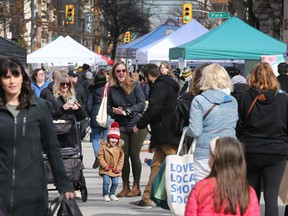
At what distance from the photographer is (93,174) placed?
1554cm

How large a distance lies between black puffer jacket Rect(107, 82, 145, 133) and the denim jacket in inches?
159

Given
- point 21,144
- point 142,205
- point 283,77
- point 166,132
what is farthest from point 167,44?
point 21,144

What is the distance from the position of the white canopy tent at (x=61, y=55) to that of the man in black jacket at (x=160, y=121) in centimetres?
2187

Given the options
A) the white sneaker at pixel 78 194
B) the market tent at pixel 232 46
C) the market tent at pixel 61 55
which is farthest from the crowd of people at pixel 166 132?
the market tent at pixel 61 55

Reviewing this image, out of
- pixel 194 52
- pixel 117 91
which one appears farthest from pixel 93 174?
pixel 194 52

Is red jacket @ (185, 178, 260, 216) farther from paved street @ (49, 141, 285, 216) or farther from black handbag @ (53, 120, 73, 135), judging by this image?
black handbag @ (53, 120, 73, 135)

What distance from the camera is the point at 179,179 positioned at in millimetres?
8078

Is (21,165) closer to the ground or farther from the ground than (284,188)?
farther from the ground

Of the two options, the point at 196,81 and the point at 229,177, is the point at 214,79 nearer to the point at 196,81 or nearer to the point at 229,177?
the point at 196,81

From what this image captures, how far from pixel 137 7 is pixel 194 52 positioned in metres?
81.1

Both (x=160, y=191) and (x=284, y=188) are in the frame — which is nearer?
(x=160, y=191)

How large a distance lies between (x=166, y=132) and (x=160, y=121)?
0.93ft

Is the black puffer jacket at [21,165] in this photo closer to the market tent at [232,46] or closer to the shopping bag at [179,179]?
the shopping bag at [179,179]

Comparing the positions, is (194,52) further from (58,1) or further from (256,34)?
(58,1)
